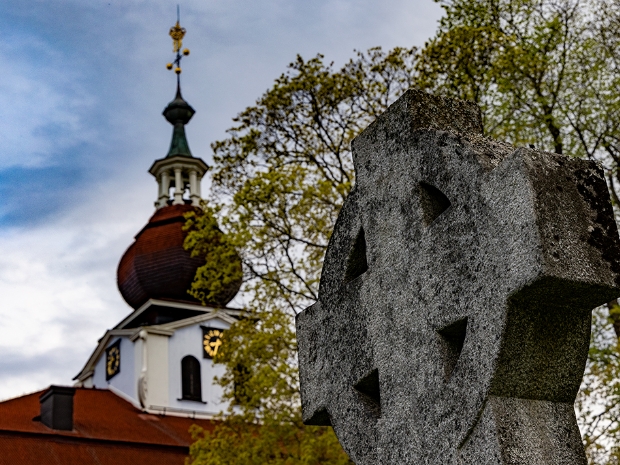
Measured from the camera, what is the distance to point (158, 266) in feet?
111

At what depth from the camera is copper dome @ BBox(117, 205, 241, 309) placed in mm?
33500

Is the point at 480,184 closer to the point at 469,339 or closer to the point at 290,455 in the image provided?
the point at 469,339

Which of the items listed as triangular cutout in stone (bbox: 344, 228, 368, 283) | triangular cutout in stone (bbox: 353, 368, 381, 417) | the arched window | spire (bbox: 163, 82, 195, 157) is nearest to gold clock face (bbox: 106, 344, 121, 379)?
the arched window

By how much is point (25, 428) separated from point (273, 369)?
579 inches

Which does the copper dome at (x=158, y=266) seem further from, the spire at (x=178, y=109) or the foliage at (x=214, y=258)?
the foliage at (x=214, y=258)

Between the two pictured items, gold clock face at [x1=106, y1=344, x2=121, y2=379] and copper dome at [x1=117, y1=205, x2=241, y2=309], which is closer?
copper dome at [x1=117, y1=205, x2=241, y2=309]

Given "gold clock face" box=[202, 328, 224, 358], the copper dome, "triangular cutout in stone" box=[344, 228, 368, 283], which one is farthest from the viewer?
the copper dome

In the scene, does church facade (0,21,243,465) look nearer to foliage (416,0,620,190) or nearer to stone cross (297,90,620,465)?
foliage (416,0,620,190)

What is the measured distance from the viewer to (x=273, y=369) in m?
13.4

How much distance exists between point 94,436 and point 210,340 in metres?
7.01

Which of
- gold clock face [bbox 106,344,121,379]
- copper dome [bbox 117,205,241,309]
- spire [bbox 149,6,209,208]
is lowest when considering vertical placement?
gold clock face [bbox 106,344,121,379]

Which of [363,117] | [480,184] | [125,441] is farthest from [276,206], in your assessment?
[125,441]

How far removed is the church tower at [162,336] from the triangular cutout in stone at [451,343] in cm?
2786

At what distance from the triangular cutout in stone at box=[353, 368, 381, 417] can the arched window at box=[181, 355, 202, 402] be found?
29.3 meters
